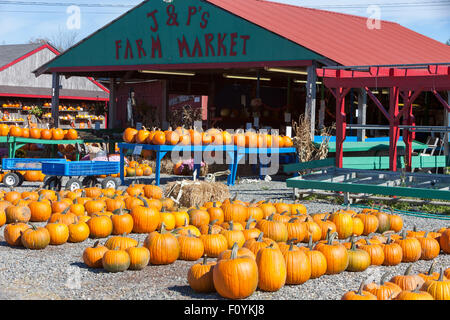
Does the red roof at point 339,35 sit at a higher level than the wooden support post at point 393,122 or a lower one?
higher

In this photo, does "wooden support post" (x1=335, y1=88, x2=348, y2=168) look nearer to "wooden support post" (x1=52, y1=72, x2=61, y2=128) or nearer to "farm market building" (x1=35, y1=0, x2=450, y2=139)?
"farm market building" (x1=35, y1=0, x2=450, y2=139)

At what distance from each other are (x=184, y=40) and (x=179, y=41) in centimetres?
24

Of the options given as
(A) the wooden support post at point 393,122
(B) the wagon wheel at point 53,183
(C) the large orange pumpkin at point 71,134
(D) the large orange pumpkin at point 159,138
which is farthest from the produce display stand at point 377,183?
(C) the large orange pumpkin at point 71,134

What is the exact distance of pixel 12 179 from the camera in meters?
15.5

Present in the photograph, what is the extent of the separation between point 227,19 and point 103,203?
11276 mm

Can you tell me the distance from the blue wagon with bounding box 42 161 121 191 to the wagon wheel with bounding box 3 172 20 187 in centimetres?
132

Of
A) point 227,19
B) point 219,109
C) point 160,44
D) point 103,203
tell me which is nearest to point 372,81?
point 103,203

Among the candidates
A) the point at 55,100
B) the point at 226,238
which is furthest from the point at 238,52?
the point at 226,238

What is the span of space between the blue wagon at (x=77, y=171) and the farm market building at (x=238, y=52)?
598 cm

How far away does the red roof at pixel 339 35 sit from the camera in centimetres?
1955

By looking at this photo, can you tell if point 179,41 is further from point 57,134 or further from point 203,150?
point 203,150

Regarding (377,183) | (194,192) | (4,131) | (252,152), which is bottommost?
(194,192)

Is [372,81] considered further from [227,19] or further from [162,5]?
[162,5]

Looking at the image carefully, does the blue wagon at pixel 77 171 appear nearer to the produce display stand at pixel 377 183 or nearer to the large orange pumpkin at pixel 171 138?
the large orange pumpkin at pixel 171 138
